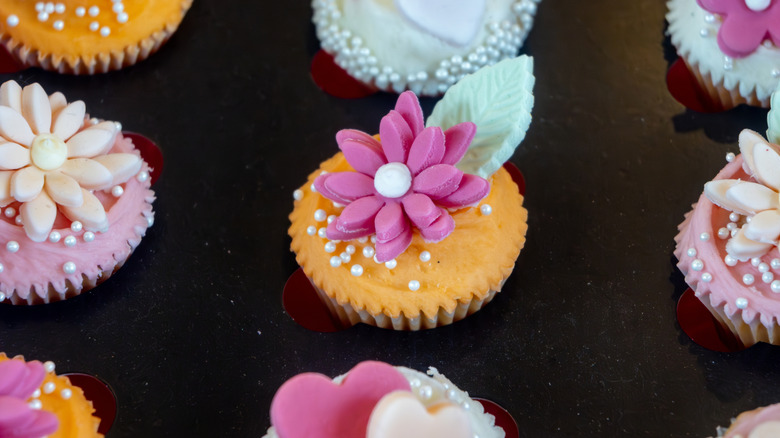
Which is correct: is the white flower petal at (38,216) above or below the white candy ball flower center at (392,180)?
below

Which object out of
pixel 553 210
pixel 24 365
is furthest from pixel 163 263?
pixel 553 210

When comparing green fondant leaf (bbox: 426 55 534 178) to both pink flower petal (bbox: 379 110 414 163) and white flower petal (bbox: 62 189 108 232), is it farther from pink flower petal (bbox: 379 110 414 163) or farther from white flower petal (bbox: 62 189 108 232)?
white flower petal (bbox: 62 189 108 232)

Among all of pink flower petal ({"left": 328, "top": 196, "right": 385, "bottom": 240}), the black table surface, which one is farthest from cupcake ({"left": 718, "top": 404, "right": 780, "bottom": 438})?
pink flower petal ({"left": 328, "top": 196, "right": 385, "bottom": 240})

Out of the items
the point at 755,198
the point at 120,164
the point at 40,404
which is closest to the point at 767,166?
the point at 755,198

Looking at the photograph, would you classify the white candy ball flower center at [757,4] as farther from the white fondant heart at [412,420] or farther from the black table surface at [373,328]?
the white fondant heart at [412,420]

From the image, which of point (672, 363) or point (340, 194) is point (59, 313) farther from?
point (672, 363)

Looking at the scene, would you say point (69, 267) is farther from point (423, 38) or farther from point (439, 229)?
point (423, 38)

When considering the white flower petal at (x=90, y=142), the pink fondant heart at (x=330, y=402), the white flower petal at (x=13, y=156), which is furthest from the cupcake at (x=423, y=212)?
the white flower petal at (x=13, y=156)
